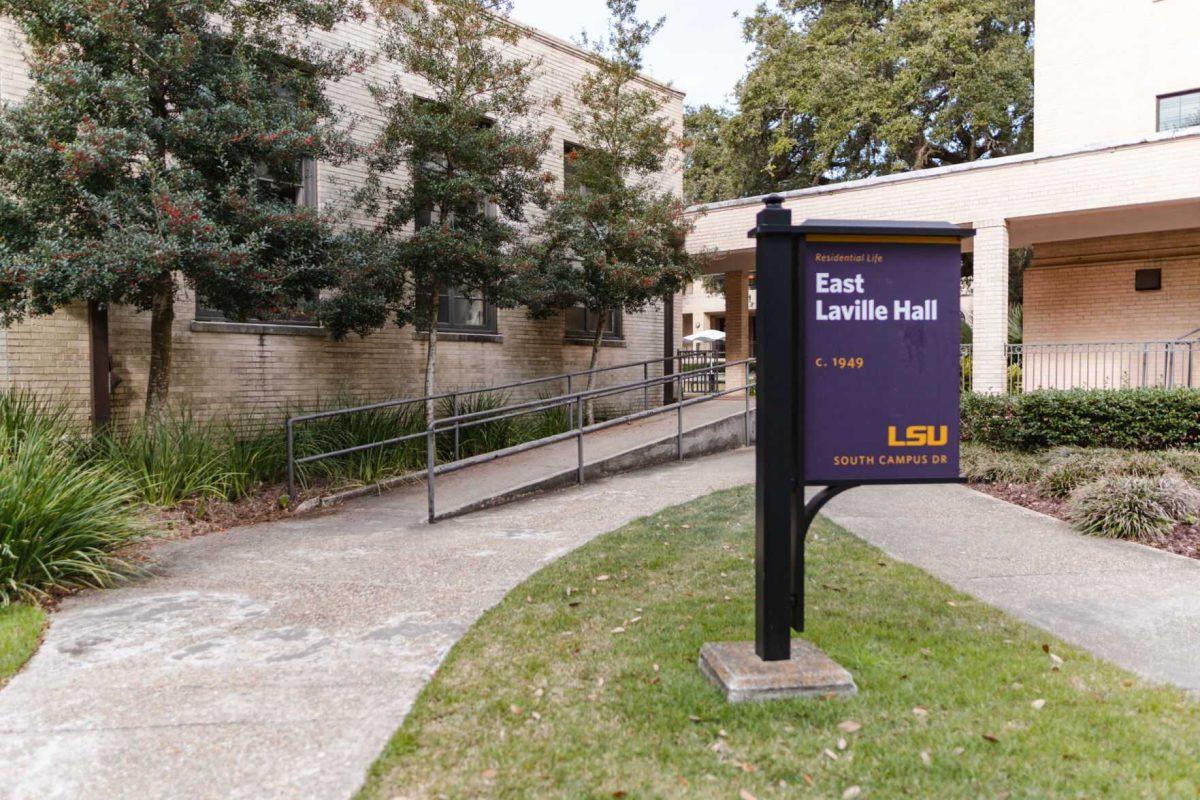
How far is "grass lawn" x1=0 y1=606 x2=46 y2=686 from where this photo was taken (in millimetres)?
4070

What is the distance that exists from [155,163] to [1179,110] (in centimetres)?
1845

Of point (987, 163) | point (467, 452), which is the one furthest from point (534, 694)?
point (987, 163)

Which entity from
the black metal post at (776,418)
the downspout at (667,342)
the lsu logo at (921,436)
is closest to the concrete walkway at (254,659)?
the black metal post at (776,418)

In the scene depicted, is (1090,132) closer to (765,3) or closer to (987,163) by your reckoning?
(987,163)

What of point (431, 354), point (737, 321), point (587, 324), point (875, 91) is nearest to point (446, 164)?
point (431, 354)

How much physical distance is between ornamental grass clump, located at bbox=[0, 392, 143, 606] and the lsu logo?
4.97 m

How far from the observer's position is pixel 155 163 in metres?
7.70

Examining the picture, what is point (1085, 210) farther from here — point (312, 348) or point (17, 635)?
point (17, 635)

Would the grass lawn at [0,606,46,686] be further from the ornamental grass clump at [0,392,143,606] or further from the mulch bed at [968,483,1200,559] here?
the mulch bed at [968,483,1200,559]

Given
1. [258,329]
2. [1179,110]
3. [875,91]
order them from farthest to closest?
[875,91]
[1179,110]
[258,329]

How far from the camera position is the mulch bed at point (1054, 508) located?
21.9 feet

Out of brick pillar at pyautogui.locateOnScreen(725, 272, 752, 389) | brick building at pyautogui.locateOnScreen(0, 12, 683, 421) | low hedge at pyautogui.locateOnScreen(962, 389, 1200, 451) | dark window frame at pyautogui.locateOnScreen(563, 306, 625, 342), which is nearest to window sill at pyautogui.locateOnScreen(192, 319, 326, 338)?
brick building at pyautogui.locateOnScreen(0, 12, 683, 421)

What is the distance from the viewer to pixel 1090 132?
1759cm

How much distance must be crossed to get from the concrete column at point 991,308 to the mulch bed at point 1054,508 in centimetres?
453
